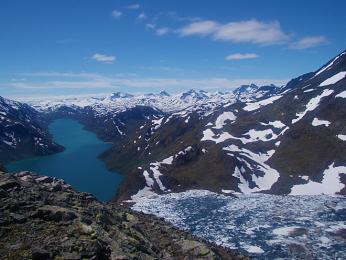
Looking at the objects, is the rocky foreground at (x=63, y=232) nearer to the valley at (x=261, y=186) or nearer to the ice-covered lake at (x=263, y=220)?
the ice-covered lake at (x=263, y=220)

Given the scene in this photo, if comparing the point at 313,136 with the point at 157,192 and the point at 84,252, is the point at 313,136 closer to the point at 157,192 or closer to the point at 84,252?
the point at 157,192

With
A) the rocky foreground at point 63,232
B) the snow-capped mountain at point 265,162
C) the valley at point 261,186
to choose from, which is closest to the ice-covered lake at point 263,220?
the valley at point 261,186

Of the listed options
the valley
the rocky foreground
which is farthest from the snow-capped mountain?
the rocky foreground

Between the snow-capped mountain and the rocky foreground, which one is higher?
the rocky foreground

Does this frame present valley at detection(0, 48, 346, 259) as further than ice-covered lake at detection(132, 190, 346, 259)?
Yes

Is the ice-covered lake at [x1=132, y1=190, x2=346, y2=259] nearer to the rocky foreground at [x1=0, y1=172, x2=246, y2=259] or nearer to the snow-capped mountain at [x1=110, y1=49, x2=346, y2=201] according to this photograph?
the snow-capped mountain at [x1=110, y1=49, x2=346, y2=201]

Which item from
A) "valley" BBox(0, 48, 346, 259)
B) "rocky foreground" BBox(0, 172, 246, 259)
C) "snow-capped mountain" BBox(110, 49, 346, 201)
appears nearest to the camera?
"rocky foreground" BBox(0, 172, 246, 259)

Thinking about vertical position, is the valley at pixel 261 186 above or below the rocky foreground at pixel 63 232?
below
